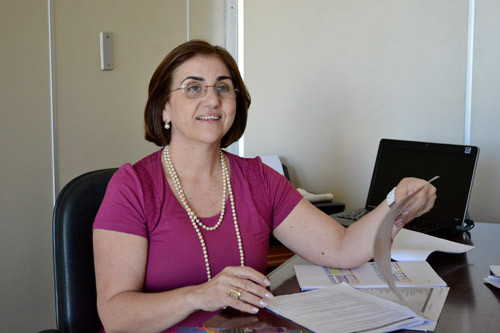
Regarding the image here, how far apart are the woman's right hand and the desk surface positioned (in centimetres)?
2

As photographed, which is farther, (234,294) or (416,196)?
(416,196)

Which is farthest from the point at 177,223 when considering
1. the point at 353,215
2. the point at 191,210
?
the point at 353,215

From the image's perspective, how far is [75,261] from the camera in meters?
1.45

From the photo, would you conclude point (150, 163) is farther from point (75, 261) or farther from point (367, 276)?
point (367, 276)

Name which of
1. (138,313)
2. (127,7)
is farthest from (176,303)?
(127,7)

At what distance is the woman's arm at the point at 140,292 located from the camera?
1202mm

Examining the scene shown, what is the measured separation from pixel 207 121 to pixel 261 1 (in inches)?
68.5

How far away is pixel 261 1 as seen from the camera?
3.18 metres

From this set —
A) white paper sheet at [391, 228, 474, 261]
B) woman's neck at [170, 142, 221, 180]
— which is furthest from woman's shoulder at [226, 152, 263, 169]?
white paper sheet at [391, 228, 474, 261]

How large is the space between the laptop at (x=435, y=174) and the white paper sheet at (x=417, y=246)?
0.59 feet

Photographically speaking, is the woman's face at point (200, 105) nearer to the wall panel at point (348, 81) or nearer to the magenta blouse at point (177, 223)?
the magenta blouse at point (177, 223)

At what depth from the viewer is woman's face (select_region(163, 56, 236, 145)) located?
1.64 meters

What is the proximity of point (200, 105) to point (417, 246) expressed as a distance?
767 millimetres

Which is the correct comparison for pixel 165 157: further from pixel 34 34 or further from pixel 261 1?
pixel 261 1
